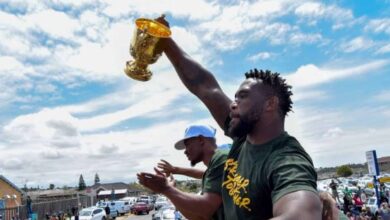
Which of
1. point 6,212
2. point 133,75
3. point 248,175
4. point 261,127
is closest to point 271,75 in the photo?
point 261,127

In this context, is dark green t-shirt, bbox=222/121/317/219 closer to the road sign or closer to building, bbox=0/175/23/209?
the road sign

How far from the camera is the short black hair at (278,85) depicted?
2.09 meters

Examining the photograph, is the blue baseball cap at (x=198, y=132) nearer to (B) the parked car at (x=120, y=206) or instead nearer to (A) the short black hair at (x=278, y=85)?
(A) the short black hair at (x=278, y=85)

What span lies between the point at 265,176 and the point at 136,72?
5.07 feet

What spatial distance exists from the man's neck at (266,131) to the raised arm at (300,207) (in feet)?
1.49

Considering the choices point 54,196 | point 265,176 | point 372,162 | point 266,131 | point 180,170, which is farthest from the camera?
point 54,196

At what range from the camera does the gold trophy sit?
292 cm

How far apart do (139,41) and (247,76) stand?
1.02m

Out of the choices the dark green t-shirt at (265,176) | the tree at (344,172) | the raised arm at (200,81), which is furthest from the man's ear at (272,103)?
the tree at (344,172)

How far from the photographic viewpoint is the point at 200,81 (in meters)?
2.97

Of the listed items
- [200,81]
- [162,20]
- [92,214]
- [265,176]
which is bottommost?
[92,214]

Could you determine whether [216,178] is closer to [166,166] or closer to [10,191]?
[166,166]

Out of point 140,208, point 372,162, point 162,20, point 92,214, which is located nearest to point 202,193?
point 162,20

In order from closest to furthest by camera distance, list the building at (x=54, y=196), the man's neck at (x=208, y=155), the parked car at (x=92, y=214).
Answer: the man's neck at (x=208, y=155) < the parked car at (x=92, y=214) < the building at (x=54, y=196)
